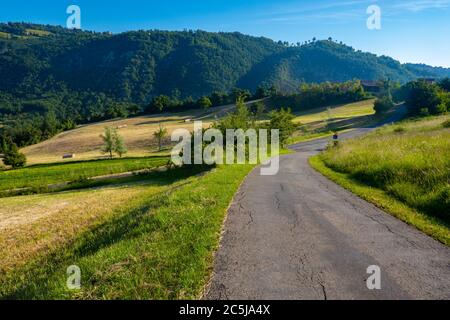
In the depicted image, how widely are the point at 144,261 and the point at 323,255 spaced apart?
4278 mm

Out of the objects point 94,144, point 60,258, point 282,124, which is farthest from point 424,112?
point 94,144

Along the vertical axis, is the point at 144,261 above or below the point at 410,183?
below

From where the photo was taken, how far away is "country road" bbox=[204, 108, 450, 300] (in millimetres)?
5907

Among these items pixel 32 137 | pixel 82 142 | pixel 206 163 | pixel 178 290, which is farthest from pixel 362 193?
pixel 32 137

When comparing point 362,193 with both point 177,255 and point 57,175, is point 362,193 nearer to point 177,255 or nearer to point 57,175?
point 177,255

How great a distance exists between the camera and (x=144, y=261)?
7.29m

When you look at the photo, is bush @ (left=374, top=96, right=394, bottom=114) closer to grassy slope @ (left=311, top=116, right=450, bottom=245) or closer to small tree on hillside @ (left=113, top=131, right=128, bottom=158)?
small tree on hillside @ (left=113, top=131, right=128, bottom=158)

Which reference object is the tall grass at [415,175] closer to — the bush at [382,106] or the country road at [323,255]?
the country road at [323,255]

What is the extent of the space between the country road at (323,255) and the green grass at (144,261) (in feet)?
1.68

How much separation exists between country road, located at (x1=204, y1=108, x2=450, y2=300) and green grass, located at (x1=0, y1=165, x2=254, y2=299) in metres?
0.51

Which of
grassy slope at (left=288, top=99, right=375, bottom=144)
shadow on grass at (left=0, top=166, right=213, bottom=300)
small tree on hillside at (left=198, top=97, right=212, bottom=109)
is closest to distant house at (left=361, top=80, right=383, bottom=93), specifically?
grassy slope at (left=288, top=99, right=375, bottom=144)

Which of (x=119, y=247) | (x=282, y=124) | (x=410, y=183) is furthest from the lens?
(x=282, y=124)

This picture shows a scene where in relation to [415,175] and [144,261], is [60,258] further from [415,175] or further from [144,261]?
[415,175]

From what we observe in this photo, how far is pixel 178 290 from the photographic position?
5.95 metres
